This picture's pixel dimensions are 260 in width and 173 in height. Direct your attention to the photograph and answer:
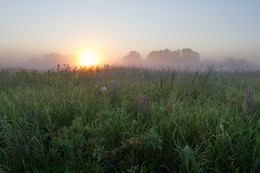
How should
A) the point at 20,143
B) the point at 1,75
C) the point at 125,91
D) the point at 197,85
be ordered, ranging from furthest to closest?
the point at 1,75, the point at 197,85, the point at 125,91, the point at 20,143

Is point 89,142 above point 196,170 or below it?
above

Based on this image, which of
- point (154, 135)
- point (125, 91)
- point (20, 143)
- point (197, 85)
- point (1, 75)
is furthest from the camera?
point (1, 75)

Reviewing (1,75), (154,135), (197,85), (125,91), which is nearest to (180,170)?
(154,135)

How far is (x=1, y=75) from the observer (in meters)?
6.94

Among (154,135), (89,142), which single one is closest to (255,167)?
(154,135)

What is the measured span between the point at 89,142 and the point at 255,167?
1.67 m

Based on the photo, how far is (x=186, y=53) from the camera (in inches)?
3221

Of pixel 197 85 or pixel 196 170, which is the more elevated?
pixel 197 85

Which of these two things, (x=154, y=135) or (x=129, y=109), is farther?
(x=129, y=109)

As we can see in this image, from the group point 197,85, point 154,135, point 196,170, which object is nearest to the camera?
point 196,170

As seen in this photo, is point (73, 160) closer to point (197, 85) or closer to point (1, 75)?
point (197, 85)

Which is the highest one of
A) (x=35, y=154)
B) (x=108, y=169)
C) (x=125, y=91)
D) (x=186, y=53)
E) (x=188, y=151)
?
(x=186, y=53)

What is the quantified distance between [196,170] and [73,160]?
3.94ft

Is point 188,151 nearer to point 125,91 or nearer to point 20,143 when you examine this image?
point 20,143
